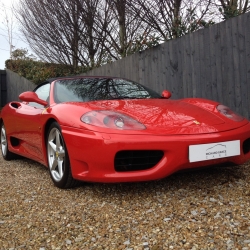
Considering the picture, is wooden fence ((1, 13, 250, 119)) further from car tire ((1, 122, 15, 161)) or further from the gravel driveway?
car tire ((1, 122, 15, 161))

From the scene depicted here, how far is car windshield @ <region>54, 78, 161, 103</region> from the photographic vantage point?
3234 millimetres

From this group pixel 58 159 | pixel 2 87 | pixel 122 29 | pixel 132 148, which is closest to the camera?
pixel 132 148

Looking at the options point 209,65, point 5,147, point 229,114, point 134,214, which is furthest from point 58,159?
point 209,65

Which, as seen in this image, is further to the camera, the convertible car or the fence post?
the fence post

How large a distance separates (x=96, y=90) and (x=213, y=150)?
59.2 inches

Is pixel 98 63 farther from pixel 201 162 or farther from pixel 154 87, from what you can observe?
pixel 201 162

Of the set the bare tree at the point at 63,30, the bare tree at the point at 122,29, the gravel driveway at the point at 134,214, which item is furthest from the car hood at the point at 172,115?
the bare tree at the point at 63,30

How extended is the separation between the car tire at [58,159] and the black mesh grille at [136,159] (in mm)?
524

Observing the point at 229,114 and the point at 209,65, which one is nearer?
the point at 229,114

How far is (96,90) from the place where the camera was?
341cm

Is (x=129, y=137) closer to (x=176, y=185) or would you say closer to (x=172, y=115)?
(x=172, y=115)

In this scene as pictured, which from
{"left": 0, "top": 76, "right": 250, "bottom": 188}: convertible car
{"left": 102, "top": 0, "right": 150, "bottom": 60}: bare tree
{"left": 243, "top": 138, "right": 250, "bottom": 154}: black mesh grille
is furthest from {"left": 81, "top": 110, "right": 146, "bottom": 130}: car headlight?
{"left": 102, "top": 0, "right": 150, "bottom": 60}: bare tree

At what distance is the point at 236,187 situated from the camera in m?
2.58

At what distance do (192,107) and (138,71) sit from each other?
3639 mm
